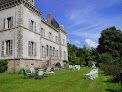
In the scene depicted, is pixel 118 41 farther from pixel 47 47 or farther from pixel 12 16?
pixel 12 16

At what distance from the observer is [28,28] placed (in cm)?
1709

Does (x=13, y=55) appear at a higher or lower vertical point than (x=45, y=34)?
lower

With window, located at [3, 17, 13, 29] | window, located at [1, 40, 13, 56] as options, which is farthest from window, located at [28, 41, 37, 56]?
window, located at [3, 17, 13, 29]

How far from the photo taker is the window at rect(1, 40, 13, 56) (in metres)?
15.8

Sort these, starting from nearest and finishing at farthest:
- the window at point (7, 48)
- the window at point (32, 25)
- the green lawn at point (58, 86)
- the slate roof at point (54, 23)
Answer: the green lawn at point (58, 86)
the window at point (7, 48)
the window at point (32, 25)
the slate roof at point (54, 23)

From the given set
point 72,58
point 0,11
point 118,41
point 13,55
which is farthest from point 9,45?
point 118,41

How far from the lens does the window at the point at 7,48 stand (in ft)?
51.9

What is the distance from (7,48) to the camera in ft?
53.8

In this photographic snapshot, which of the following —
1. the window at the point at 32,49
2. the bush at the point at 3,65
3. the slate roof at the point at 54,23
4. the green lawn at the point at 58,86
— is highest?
the slate roof at the point at 54,23

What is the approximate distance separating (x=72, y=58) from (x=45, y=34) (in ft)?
56.2

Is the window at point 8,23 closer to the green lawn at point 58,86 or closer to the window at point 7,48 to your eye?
the window at point 7,48

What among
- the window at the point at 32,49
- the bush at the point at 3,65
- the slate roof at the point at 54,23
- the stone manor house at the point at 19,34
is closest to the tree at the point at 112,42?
the slate roof at the point at 54,23

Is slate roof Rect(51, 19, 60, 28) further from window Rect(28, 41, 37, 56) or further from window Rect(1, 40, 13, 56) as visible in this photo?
window Rect(1, 40, 13, 56)

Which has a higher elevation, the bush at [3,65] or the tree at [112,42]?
the tree at [112,42]
